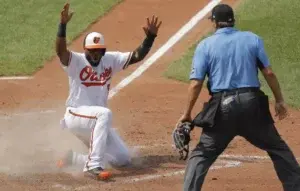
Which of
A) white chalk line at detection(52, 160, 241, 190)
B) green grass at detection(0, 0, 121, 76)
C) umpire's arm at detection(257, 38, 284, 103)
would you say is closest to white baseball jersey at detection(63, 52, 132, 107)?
white chalk line at detection(52, 160, 241, 190)

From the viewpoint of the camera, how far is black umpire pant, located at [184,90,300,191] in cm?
781

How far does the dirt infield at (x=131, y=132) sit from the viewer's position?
30.7 feet

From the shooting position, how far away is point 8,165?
10.1 metres

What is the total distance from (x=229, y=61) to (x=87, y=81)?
2.51 m

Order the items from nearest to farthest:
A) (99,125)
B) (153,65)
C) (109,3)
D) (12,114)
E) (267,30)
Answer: (99,125)
(12,114)
(153,65)
(267,30)
(109,3)

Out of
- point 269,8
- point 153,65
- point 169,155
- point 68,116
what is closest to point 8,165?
point 68,116

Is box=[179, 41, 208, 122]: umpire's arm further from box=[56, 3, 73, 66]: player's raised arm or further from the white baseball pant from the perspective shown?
box=[56, 3, 73, 66]: player's raised arm

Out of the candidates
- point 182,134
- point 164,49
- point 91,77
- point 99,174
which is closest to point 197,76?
point 182,134

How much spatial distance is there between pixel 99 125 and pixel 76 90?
61 centimetres

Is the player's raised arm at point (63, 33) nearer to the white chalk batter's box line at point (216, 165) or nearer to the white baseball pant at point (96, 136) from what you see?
the white baseball pant at point (96, 136)

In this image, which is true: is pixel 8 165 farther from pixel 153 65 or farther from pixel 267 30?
pixel 267 30

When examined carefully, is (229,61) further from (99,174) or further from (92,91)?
(92,91)

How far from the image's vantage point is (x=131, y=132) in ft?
37.8

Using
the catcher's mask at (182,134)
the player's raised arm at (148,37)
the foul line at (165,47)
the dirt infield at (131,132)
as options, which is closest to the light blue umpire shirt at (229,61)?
the catcher's mask at (182,134)
